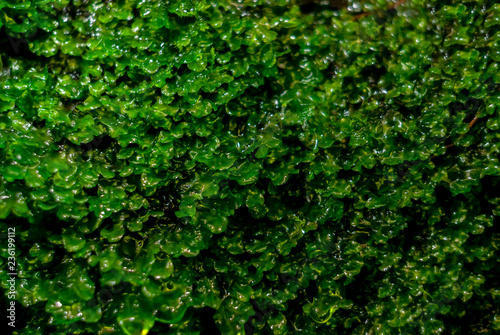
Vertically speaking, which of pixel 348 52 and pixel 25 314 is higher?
pixel 348 52

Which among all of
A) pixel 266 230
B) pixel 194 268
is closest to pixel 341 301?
pixel 266 230

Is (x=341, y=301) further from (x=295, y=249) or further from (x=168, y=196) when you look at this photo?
(x=168, y=196)

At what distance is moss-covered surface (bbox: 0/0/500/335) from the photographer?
1.34 metres

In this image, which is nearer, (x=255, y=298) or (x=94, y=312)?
(x=94, y=312)

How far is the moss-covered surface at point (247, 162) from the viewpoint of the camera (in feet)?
4.40

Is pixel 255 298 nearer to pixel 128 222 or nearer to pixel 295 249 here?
pixel 295 249

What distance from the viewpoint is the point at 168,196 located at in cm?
154

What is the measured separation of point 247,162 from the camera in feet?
4.82

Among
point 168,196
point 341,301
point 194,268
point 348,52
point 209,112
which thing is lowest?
point 341,301

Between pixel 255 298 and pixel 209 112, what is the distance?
32.4 inches

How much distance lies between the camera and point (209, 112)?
140cm

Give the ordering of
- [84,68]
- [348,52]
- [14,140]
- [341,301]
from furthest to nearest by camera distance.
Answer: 1. [341,301]
2. [348,52]
3. [84,68]
4. [14,140]

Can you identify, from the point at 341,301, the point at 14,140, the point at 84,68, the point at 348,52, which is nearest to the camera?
the point at 14,140

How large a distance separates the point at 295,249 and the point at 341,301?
11.9 inches
